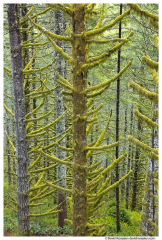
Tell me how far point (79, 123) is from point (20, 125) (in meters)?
2.15

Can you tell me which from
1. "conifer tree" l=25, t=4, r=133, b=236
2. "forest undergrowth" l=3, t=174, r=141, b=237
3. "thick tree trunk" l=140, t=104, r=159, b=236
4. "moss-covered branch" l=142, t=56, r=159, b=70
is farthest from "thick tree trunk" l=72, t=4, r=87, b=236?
"forest undergrowth" l=3, t=174, r=141, b=237

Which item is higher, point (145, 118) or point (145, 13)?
point (145, 13)

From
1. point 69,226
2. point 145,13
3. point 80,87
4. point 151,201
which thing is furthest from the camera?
point 69,226

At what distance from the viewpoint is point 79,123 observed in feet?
11.3

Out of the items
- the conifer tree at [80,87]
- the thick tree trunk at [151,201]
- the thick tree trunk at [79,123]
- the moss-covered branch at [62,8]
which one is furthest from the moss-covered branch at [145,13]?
the thick tree trunk at [151,201]

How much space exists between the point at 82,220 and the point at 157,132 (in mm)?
2340

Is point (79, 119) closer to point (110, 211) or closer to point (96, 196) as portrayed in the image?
point (96, 196)

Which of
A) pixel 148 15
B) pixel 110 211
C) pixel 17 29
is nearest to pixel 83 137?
pixel 148 15

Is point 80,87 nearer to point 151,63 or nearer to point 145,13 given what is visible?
point 151,63

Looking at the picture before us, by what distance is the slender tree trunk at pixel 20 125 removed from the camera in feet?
15.0

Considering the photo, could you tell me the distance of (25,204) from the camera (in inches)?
192

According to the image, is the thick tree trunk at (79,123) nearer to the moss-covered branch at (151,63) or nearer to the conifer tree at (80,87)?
the conifer tree at (80,87)

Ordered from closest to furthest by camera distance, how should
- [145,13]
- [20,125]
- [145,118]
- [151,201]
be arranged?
[145,13]
[145,118]
[151,201]
[20,125]

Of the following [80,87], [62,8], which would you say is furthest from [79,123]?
[62,8]
